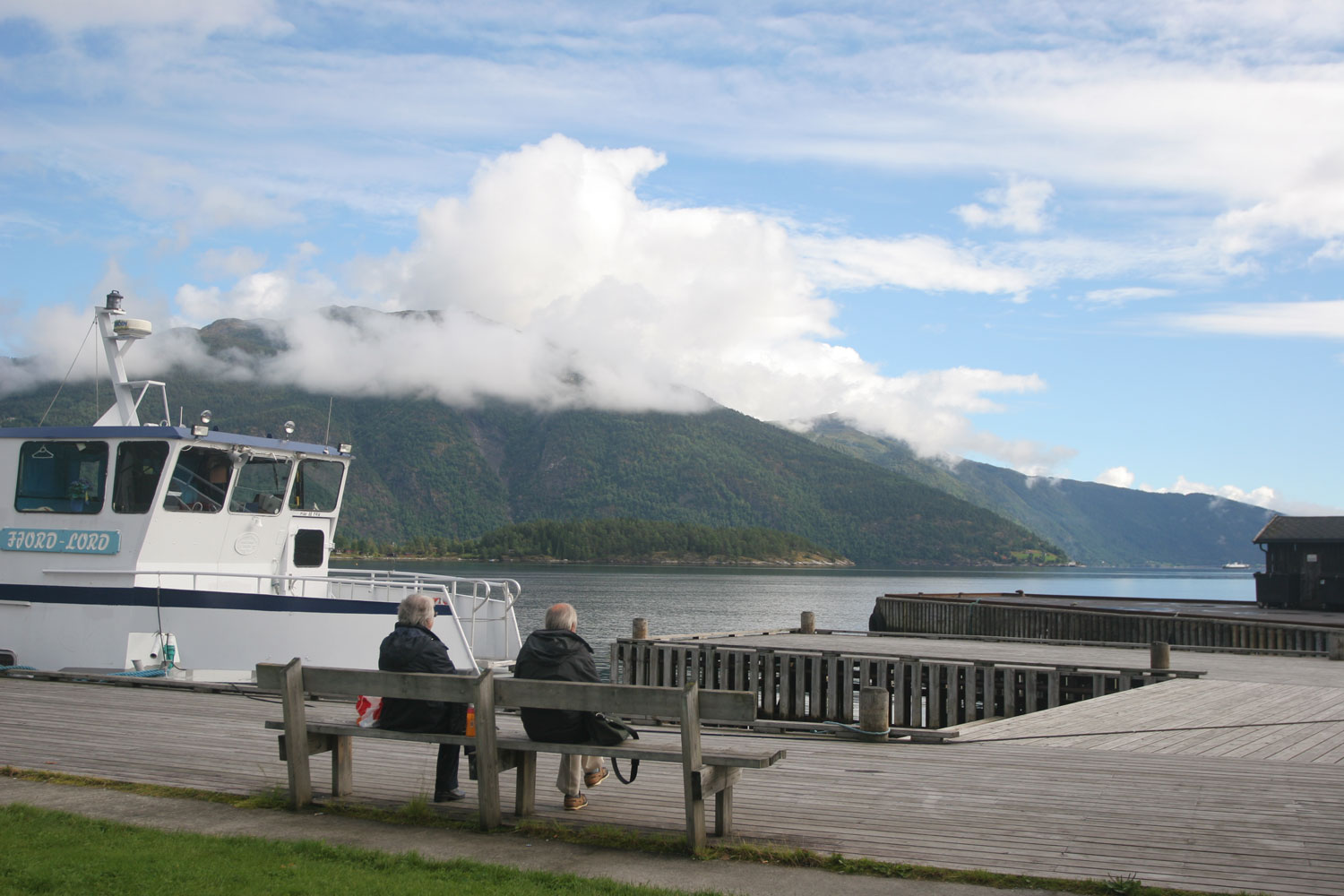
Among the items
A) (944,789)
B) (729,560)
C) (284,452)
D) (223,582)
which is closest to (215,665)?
(223,582)

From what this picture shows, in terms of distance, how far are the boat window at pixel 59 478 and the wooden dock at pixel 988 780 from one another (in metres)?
3.62

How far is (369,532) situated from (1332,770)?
181 meters

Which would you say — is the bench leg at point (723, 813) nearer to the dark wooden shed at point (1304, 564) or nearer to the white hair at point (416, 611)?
the white hair at point (416, 611)

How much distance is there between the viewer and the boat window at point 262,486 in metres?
16.4

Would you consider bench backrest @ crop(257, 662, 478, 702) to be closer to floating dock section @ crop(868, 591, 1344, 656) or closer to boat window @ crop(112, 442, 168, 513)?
boat window @ crop(112, 442, 168, 513)

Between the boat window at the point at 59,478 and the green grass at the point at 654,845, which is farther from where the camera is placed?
the boat window at the point at 59,478

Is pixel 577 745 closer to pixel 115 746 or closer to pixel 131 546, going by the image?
pixel 115 746

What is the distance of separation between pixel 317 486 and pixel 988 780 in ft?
42.0

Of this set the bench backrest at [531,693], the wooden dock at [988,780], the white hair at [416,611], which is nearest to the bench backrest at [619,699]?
the bench backrest at [531,693]

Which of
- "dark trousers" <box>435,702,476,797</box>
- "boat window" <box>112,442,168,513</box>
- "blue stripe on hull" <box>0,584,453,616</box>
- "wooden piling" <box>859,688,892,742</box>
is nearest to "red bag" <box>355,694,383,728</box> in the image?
"dark trousers" <box>435,702,476,797</box>

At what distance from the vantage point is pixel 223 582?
1580 centimetres

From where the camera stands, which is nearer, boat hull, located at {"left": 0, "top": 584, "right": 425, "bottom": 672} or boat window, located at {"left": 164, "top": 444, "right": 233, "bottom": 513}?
boat hull, located at {"left": 0, "top": 584, "right": 425, "bottom": 672}

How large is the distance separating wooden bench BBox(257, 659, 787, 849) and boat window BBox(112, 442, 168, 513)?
368 inches

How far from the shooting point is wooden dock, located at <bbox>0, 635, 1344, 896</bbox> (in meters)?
5.84
